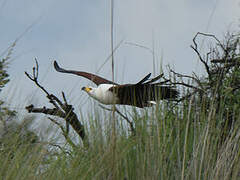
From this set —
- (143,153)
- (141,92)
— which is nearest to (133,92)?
(141,92)

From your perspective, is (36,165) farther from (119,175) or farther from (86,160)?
(119,175)

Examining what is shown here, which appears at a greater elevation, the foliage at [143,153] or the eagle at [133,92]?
the eagle at [133,92]

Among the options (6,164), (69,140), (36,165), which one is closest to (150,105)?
(69,140)

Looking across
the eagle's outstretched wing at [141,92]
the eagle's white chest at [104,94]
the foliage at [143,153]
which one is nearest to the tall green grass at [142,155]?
the foliage at [143,153]

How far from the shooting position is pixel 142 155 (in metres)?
1.63

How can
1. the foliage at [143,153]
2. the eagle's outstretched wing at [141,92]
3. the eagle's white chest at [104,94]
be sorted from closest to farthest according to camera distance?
the foliage at [143,153], the eagle's outstretched wing at [141,92], the eagle's white chest at [104,94]

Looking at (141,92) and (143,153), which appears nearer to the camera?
(143,153)

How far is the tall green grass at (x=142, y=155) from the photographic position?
1543mm

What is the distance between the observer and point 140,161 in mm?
1657

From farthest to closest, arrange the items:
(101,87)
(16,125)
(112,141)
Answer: (101,87)
(16,125)
(112,141)

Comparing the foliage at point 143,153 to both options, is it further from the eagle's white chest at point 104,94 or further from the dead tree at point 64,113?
the eagle's white chest at point 104,94

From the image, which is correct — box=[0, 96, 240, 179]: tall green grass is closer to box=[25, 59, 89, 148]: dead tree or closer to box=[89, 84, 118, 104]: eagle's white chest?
box=[25, 59, 89, 148]: dead tree

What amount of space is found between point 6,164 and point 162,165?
70 centimetres

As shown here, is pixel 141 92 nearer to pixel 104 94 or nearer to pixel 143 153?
pixel 104 94
